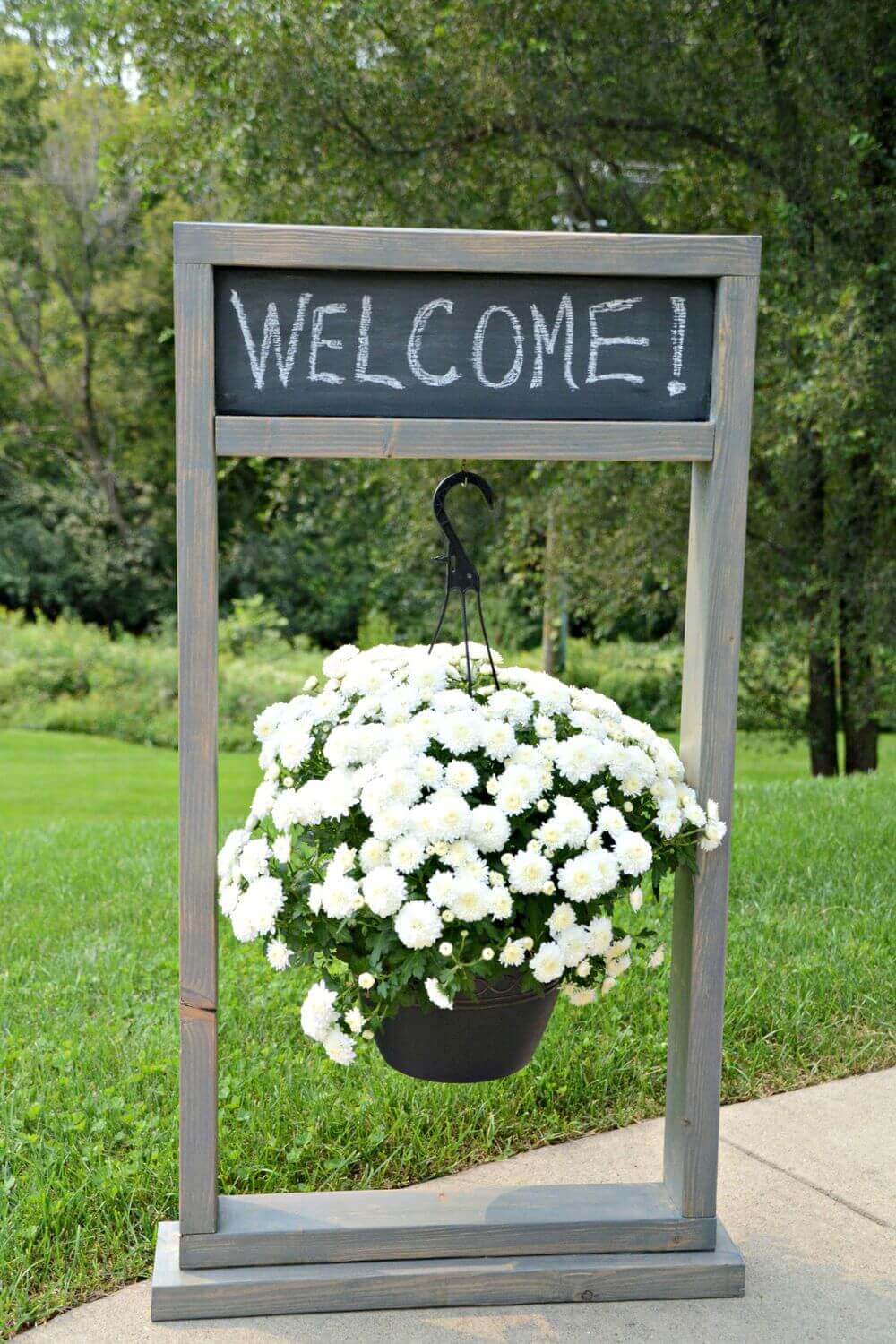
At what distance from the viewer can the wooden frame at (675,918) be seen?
2121 mm

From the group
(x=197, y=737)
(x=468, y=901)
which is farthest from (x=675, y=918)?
(x=197, y=737)

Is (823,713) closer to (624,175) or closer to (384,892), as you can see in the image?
(624,175)

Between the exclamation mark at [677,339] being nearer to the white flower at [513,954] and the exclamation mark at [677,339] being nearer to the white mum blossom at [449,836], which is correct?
the white mum blossom at [449,836]

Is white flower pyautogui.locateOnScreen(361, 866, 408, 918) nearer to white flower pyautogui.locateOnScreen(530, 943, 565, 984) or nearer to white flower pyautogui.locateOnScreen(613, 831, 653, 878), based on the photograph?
white flower pyautogui.locateOnScreen(530, 943, 565, 984)

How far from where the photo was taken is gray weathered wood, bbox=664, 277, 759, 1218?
2.24 meters

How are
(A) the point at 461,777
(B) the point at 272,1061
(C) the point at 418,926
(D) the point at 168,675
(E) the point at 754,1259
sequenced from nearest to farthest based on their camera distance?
(C) the point at 418,926 < (A) the point at 461,777 < (E) the point at 754,1259 < (B) the point at 272,1061 < (D) the point at 168,675

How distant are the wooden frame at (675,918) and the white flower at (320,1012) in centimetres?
20

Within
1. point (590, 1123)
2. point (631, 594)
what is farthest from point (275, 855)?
point (631, 594)

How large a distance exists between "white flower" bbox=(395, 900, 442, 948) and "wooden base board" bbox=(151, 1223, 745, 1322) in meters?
0.71

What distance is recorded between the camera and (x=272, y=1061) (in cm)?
309

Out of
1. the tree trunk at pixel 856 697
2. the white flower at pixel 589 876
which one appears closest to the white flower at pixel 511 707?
the white flower at pixel 589 876

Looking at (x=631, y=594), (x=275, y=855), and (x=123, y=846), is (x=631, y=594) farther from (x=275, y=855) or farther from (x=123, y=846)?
(x=275, y=855)

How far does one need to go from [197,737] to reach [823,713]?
7.17 m

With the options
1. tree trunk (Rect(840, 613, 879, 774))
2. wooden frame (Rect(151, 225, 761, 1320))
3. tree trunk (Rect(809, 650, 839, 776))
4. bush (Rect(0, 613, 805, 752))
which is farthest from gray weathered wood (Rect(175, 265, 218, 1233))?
bush (Rect(0, 613, 805, 752))
